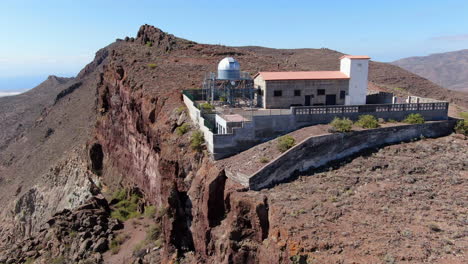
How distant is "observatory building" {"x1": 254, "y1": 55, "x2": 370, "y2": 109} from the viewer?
86.2 feet

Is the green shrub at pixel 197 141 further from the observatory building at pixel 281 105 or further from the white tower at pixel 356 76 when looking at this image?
the white tower at pixel 356 76

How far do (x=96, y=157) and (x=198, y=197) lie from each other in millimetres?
29769

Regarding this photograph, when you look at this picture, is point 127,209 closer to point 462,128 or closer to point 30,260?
point 30,260

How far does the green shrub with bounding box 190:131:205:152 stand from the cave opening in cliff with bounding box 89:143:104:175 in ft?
85.1

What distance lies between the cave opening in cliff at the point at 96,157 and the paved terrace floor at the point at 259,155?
29382mm

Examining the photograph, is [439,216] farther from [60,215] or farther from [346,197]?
[60,215]

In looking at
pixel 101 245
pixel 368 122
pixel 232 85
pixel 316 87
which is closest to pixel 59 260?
pixel 101 245

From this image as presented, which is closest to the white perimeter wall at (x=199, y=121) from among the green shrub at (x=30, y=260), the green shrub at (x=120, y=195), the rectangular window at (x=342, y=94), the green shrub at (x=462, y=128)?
the rectangular window at (x=342, y=94)

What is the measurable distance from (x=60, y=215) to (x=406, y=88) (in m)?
56.2

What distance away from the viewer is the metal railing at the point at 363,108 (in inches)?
909

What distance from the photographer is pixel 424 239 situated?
559 inches

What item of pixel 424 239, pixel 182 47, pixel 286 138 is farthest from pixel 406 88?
pixel 424 239

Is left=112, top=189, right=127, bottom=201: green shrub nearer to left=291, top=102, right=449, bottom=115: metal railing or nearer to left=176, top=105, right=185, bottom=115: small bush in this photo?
left=176, top=105, right=185, bottom=115: small bush

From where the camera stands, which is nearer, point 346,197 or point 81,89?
point 346,197
